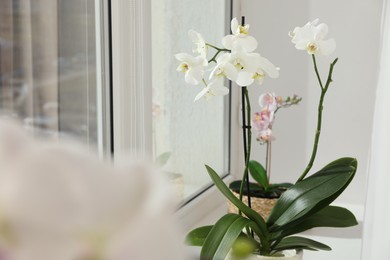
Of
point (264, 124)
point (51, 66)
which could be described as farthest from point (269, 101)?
point (51, 66)

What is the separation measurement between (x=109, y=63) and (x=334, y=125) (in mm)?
892

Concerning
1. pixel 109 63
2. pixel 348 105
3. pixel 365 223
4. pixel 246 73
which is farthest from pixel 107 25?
pixel 348 105

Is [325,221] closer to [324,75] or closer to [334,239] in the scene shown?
[334,239]

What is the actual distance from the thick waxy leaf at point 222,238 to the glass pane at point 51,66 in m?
0.33

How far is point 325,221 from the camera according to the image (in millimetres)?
1011

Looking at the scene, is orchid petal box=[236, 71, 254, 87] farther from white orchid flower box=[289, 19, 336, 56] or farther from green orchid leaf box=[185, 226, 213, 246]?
green orchid leaf box=[185, 226, 213, 246]

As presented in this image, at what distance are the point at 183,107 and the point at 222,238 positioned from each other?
68 centimetres

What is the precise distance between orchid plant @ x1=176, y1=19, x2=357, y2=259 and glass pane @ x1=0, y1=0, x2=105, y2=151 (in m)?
0.23

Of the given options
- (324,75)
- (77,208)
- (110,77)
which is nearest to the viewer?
(77,208)

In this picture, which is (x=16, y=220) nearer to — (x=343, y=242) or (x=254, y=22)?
(x=343, y=242)

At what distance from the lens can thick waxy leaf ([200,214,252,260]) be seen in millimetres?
898

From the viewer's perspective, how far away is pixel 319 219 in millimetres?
1011

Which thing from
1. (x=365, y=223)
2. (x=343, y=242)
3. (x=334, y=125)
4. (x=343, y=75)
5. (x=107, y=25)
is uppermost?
(x=107, y=25)

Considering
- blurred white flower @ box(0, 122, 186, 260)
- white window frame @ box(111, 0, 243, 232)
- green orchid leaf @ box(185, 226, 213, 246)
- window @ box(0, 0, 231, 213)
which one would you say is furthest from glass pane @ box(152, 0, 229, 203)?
blurred white flower @ box(0, 122, 186, 260)
